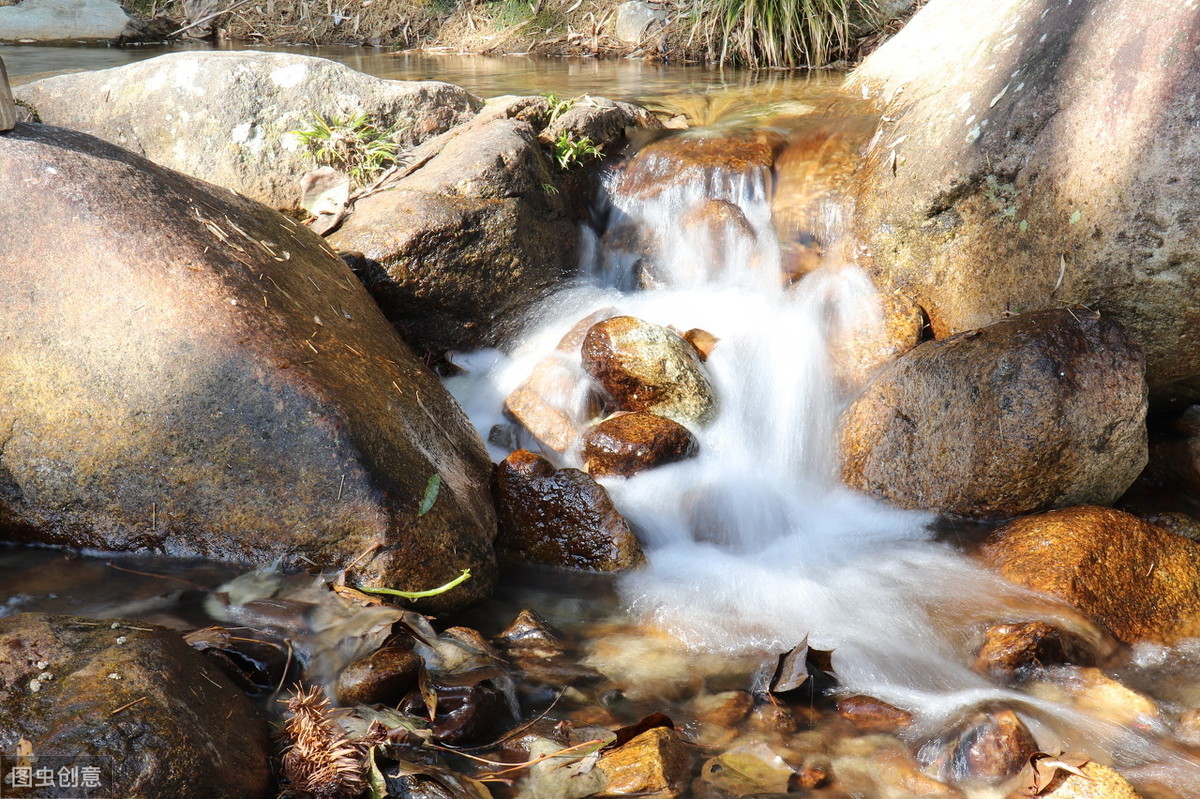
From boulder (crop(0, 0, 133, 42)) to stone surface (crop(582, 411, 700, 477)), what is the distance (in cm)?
1372

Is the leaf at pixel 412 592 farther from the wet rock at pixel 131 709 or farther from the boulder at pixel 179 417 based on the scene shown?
the wet rock at pixel 131 709

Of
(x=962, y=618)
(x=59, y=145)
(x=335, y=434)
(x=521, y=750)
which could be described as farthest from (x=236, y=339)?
(x=962, y=618)

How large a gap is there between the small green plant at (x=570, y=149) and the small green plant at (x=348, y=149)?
3.61ft

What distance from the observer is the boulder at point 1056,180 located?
3.88m

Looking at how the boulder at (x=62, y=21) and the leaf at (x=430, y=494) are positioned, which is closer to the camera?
the leaf at (x=430, y=494)

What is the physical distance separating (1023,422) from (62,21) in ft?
51.3

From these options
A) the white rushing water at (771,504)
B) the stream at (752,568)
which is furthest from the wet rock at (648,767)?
the white rushing water at (771,504)

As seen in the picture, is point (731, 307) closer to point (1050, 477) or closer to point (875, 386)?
point (875, 386)

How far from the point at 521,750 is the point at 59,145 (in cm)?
296

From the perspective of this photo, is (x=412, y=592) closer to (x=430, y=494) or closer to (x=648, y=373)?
(x=430, y=494)

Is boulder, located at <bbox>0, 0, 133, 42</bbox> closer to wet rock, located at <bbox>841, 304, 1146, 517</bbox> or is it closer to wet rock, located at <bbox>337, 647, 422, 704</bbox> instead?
wet rock, located at <bbox>337, 647, 422, 704</bbox>

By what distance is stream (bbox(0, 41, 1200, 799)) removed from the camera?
2.74 m

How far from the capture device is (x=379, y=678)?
243cm

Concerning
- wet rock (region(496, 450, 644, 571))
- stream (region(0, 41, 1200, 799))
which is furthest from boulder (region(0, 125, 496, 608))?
wet rock (region(496, 450, 644, 571))
